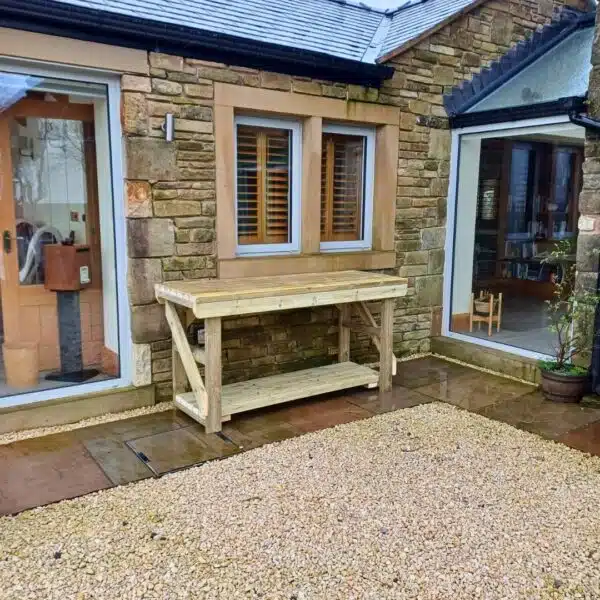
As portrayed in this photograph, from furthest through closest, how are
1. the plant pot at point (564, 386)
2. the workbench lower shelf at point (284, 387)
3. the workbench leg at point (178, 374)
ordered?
the plant pot at point (564, 386) < the workbench leg at point (178, 374) < the workbench lower shelf at point (284, 387)

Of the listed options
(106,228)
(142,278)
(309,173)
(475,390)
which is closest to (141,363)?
(142,278)

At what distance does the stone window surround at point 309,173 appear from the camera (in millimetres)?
4738

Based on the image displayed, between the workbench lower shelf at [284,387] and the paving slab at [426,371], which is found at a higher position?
the workbench lower shelf at [284,387]

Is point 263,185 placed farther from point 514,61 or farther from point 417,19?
point 514,61

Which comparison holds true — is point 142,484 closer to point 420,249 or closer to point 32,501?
point 32,501

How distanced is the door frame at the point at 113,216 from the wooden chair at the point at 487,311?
12.8 ft

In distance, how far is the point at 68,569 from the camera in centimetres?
257

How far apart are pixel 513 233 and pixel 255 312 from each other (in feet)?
14.3

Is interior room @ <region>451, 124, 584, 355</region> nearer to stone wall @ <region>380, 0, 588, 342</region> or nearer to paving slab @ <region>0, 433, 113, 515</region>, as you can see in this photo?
stone wall @ <region>380, 0, 588, 342</region>

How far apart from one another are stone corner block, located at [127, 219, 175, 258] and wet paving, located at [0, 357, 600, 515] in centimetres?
131

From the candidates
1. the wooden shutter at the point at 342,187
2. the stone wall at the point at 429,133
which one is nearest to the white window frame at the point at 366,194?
the wooden shutter at the point at 342,187

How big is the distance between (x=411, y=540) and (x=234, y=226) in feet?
→ 9.94

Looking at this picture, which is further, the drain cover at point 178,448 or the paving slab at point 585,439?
the paving slab at point 585,439

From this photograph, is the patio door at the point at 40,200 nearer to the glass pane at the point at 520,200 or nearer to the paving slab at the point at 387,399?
the paving slab at the point at 387,399
